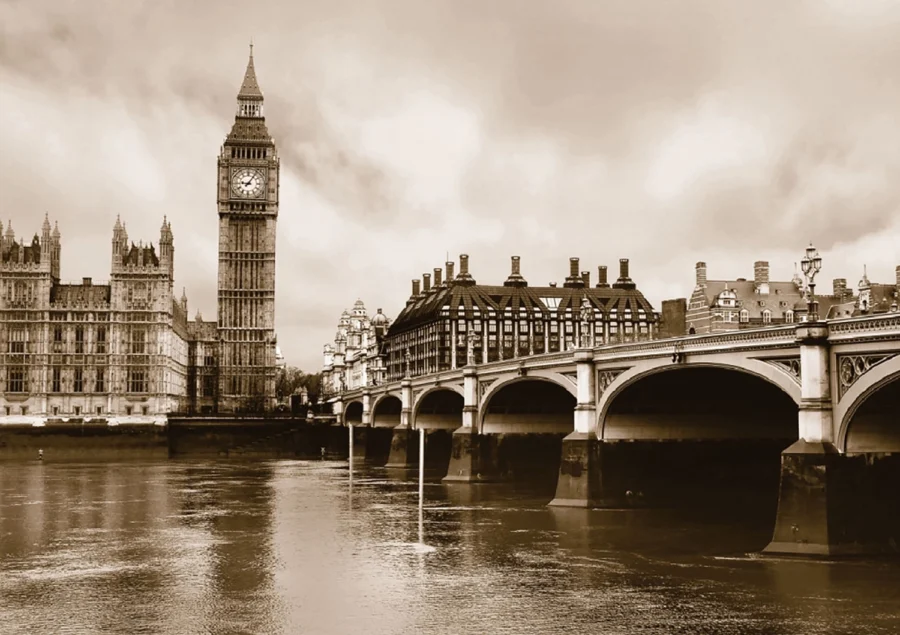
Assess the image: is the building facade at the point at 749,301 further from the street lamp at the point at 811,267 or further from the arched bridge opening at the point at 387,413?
the street lamp at the point at 811,267

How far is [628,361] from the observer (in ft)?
162

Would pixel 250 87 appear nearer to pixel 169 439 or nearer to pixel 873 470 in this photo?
pixel 169 439

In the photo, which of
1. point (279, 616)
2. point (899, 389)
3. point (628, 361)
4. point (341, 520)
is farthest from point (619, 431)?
point (279, 616)

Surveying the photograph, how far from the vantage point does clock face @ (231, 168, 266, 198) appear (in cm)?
16500

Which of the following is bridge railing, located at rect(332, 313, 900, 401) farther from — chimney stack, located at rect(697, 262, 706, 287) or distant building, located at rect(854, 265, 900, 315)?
chimney stack, located at rect(697, 262, 706, 287)

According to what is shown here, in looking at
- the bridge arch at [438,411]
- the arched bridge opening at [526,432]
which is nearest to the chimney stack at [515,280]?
the bridge arch at [438,411]

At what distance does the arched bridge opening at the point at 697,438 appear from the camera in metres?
51.9

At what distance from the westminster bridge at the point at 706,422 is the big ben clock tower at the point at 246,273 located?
70099 millimetres

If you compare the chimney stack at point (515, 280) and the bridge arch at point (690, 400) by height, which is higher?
the chimney stack at point (515, 280)

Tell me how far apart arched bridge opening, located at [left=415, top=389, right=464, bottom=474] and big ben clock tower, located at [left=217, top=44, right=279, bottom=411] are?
2730 inches

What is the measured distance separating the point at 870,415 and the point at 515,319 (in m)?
113

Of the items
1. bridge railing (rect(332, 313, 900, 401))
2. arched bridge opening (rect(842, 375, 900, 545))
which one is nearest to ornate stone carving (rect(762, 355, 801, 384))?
bridge railing (rect(332, 313, 900, 401))

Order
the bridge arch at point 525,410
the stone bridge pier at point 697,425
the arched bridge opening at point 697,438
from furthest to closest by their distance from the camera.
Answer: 1. the bridge arch at point 525,410
2. the arched bridge opening at point 697,438
3. the stone bridge pier at point 697,425

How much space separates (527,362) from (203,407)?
11234 cm
